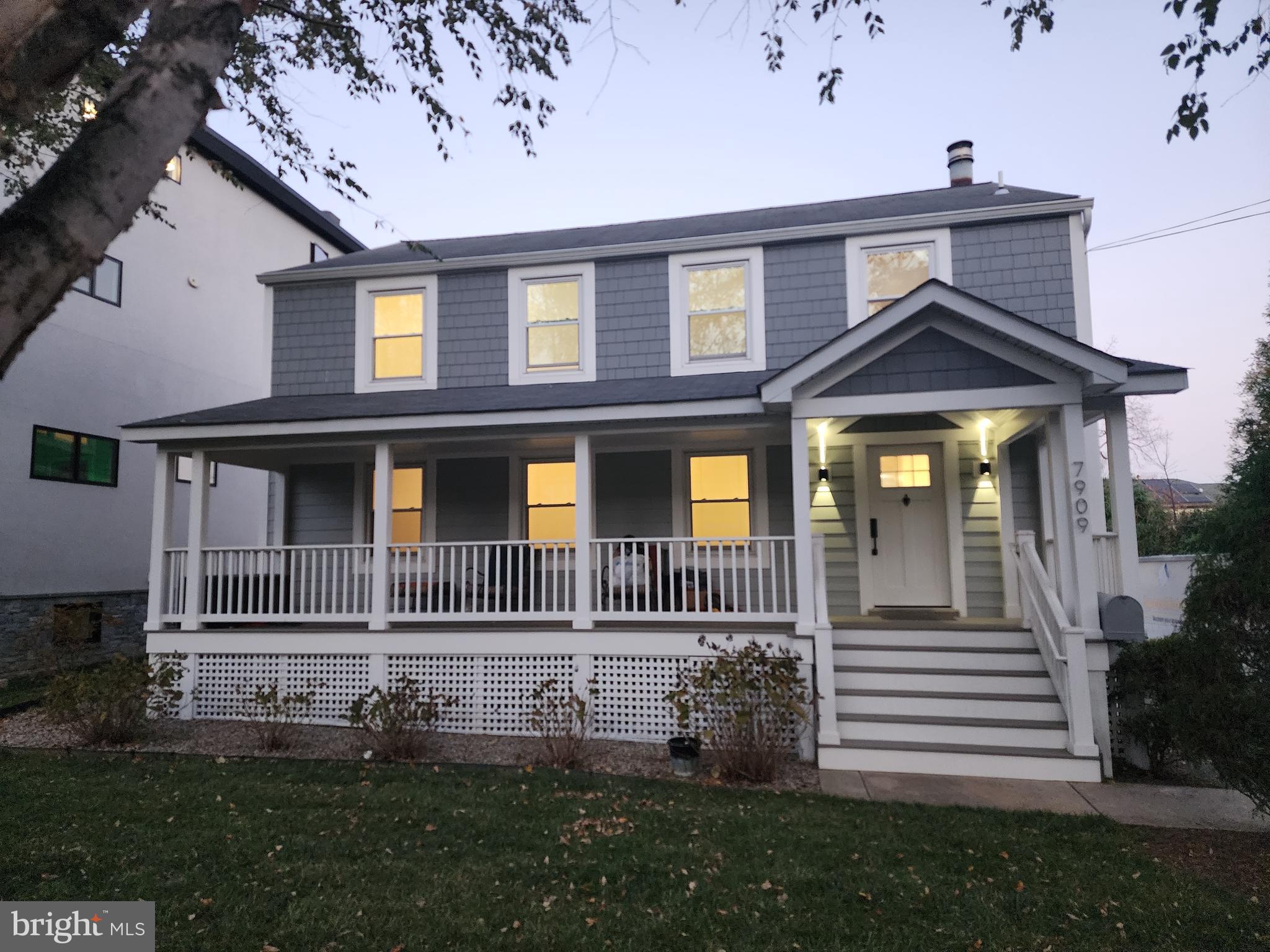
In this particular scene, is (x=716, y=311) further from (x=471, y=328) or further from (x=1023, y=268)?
(x=1023, y=268)

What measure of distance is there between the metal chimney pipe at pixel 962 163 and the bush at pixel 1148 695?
24.8ft

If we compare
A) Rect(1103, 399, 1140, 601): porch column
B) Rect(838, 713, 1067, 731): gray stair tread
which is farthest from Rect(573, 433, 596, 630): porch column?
Rect(1103, 399, 1140, 601): porch column

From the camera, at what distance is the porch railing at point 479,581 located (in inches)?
311

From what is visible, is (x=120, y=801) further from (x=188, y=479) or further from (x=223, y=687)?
(x=188, y=479)

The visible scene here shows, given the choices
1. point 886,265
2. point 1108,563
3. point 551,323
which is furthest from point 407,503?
point 1108,563

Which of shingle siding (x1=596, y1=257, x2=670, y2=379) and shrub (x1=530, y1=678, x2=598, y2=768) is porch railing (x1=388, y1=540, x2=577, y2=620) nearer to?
shrub (x1=530, y1=678, x2=598, y2=768)

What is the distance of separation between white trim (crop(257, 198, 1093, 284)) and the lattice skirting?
5.26 meters

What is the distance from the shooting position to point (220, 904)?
3.78 meters

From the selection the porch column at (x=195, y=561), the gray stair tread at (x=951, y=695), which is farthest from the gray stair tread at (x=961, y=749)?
the porch column at (x=195, y=561)

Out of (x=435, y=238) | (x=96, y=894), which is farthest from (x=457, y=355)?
(x=96, y=894)

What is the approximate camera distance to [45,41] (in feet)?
6.82

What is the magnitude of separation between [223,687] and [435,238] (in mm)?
7724

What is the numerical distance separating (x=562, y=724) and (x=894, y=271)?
7032mm

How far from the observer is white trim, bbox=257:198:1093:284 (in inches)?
349
